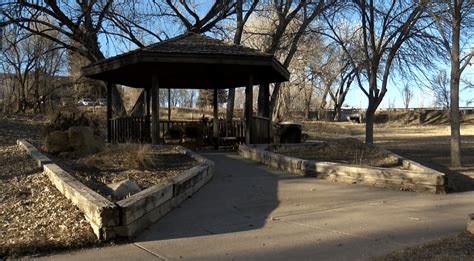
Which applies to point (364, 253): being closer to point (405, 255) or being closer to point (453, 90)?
point (405, 255)

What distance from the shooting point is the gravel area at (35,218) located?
546cm

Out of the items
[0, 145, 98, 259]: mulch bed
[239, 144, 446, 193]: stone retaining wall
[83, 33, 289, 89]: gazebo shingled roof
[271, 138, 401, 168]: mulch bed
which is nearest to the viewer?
[0, 145, 98, 259]: mulch bed

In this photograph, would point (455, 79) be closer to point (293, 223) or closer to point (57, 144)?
point (293, 223)

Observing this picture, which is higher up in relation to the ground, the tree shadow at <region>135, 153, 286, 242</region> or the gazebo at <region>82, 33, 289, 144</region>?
the gazebo at <region>82, 33, 289, 144</region>

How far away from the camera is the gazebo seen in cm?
1548

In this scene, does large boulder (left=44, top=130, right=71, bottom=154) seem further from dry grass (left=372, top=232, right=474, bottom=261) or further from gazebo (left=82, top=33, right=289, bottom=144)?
dry grass (left=372, top=232, right=474, bottom=261)

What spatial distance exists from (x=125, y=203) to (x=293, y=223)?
A: 230 cm

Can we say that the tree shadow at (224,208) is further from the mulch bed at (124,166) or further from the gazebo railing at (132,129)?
the gazebo railing at (132,129)

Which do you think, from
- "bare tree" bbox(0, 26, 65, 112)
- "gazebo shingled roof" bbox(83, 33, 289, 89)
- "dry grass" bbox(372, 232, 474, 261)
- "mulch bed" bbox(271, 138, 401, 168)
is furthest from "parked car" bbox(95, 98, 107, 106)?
"dry grass" bbox(372, 232, 474, 261)

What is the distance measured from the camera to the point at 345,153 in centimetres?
1467

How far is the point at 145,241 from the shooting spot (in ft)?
19.3

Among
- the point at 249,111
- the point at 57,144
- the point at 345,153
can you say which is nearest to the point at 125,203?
the point at 57,144

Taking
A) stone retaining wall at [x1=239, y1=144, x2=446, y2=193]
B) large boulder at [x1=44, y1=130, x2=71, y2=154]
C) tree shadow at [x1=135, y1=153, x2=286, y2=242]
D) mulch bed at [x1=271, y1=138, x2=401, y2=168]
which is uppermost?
large boulder at [x1=44, y1=130, x2=71, y2=154]

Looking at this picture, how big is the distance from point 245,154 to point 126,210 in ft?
32.2
